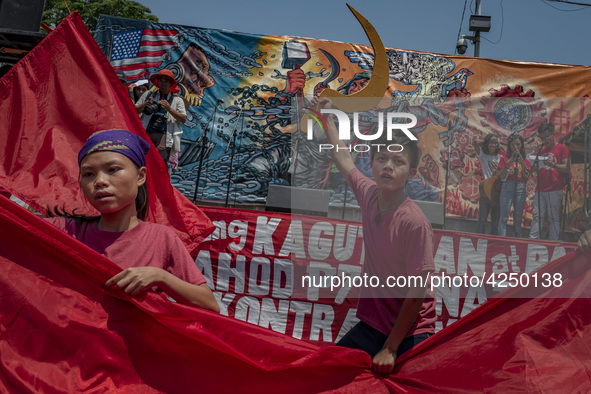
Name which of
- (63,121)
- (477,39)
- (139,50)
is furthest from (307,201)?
(477,39)

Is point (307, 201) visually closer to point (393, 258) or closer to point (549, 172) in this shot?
point (393, 258)

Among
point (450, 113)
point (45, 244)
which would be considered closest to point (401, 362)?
point (45, 244)

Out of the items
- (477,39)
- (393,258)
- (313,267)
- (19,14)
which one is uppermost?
(477,39)

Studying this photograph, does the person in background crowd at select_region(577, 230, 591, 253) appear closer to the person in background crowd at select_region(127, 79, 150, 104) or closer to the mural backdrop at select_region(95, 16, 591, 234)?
the person in background crowd at select_region(127, 79, 150, 104)

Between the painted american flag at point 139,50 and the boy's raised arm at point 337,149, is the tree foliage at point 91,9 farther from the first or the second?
the boy's raised arm at point 337,149

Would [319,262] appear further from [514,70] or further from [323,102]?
[514,70]

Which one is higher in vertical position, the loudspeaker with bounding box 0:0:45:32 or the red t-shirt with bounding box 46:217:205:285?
the loudspeaker with bounding box 0:0:45:32

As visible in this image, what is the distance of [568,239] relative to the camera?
3.24 meters

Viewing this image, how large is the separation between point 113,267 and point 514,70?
834 centimetres

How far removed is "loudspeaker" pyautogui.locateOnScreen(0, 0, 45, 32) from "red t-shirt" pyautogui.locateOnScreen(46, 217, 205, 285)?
2.62 meters

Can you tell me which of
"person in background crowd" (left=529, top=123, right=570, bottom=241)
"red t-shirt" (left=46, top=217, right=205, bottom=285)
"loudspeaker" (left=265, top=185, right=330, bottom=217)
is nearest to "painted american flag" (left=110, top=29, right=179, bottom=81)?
"loudspeaker" (left=265, top=185, right=330, bottom=217)

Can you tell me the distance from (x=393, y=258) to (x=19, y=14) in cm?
343

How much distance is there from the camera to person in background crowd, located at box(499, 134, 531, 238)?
284 cm

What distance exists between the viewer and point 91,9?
16906 mm
